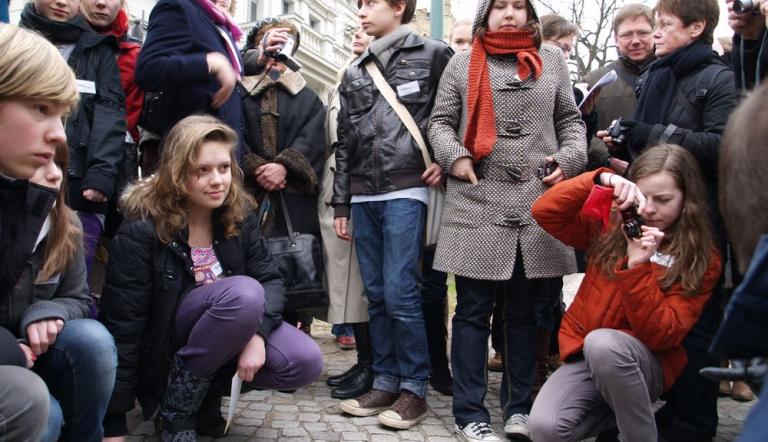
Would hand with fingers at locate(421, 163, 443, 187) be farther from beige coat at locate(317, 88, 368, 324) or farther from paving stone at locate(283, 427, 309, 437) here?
paving stone at locate(283, 427, 309, 437)

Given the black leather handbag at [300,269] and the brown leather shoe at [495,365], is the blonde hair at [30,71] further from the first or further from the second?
the brown leather shoe at [495,365]

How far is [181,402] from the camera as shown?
295cm

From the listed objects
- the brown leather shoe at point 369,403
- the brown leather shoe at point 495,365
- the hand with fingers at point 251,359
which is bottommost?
the brown leather shoe at point 495,365

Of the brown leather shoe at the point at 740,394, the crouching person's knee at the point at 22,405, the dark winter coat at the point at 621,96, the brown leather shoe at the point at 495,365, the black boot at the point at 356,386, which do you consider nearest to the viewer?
the crouching person's knee at the point at 22,405

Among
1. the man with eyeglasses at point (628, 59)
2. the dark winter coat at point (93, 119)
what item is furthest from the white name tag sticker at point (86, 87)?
the man with eyeglasses at point (628, 59)

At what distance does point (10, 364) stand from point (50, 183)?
0.63 meters

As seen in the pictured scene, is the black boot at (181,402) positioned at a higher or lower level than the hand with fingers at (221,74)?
lower

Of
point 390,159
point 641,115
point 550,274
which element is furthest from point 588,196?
point 390,159

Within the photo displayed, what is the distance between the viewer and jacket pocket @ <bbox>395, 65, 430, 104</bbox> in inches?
148

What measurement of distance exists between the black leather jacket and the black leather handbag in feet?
0.92

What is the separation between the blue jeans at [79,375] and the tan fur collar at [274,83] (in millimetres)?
1979

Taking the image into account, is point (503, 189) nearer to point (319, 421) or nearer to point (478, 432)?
point (478, 432)

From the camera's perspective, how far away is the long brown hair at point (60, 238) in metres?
2.52

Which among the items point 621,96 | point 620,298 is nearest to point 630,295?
point 620,298
